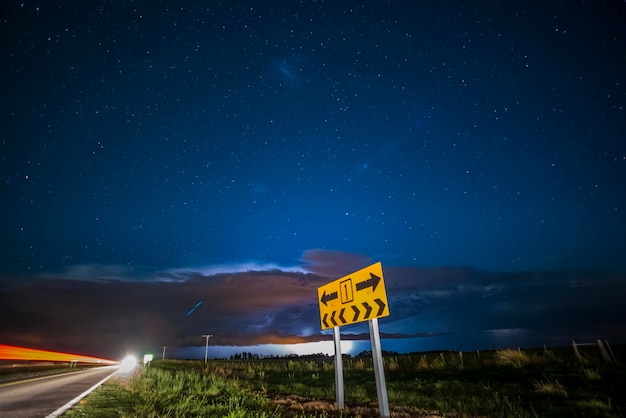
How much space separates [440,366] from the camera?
66.3 feet

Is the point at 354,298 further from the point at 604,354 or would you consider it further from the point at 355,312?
the point at 604,354

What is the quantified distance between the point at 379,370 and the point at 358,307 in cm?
138

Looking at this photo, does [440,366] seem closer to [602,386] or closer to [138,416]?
[602,386]

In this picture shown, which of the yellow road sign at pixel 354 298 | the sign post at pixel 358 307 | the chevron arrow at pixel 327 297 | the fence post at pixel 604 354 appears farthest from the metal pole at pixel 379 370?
the fence post at pixel 604 354

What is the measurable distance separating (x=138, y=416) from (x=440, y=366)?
702 inches

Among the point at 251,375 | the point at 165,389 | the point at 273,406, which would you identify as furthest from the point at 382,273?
the point at 251,375

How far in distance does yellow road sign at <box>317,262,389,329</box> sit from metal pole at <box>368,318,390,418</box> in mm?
264

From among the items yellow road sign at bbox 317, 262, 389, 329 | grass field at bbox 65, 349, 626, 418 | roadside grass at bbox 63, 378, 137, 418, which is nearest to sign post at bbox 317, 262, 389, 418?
yellow road sign at bbox 317, 262, 389, 329

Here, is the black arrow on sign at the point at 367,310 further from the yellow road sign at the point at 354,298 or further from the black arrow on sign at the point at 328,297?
the black arrow on sign at the point at 328,297

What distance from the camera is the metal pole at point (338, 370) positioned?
8153 millimetres

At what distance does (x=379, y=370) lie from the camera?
676 centimetres

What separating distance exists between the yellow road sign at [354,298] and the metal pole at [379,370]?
0.26 m

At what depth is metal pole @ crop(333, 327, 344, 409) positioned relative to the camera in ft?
26.7

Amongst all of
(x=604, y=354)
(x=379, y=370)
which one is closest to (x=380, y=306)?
(x=379, y=370)
